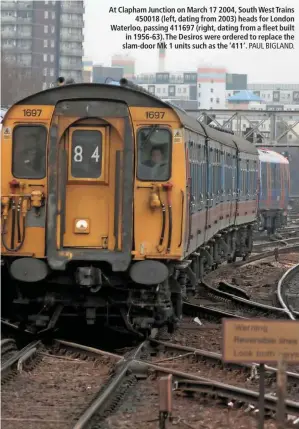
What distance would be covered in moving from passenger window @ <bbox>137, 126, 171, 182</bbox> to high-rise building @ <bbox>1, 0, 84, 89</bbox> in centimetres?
9226

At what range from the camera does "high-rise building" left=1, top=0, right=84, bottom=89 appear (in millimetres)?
103750

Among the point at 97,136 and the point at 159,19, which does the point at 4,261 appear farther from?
the point at 159,19

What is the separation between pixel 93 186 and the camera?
1162cm

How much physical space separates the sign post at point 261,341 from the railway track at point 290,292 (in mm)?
8222

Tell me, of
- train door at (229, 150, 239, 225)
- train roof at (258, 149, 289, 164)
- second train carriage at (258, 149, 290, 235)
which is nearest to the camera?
train door at (229, 150, 239, 225)

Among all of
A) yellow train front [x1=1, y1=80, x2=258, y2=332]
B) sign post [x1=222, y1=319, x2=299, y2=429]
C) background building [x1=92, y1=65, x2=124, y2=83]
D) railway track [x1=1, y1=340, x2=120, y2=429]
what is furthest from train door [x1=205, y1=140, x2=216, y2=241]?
background building [x1=92, y1=65, x2=124, y2=83]

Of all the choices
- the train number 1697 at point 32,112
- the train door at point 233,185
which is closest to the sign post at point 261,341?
the train number 1697 at point 32,112

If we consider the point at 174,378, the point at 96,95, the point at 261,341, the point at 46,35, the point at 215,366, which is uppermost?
the point at 46,35

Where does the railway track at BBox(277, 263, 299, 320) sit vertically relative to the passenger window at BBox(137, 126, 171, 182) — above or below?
below

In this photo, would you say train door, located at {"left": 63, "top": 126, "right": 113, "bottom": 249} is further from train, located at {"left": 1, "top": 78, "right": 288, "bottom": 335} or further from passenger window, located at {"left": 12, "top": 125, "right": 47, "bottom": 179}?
passenger window, located at {"left": 12, "top": 125, "right": 47, "bottom": 179}

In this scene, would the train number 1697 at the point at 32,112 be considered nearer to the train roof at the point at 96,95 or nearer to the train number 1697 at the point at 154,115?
the train roof at the point at 96,95

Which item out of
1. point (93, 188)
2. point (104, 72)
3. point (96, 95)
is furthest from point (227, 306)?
point (104, 72)

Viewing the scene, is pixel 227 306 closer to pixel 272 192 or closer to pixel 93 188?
pixel 93 188

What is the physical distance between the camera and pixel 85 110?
11516 mm
